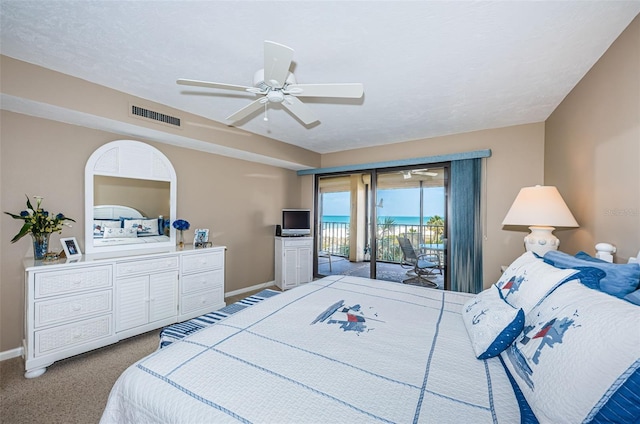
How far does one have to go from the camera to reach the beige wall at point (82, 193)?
2.34m

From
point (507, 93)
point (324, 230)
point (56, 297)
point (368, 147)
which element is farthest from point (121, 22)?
point (324, 230)

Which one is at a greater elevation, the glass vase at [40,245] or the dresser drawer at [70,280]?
the glass vase at [40,245]

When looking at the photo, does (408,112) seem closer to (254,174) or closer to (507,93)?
(507,93)

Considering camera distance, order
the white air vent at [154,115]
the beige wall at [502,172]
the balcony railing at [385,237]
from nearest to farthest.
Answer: the white air vent at [154,115] < the beige wall at [502,172] < the balcony railing at [385,237]

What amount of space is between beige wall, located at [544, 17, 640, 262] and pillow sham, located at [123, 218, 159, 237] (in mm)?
4268

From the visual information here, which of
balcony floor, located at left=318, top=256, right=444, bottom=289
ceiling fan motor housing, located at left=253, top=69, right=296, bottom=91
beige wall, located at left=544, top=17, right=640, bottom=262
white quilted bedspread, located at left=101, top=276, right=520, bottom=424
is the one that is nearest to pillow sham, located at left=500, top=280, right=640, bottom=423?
white quilted bedspread, located at left=101, top=276, right=520, bottom=424

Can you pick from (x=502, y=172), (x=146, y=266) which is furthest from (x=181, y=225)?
(x=502, y=172)

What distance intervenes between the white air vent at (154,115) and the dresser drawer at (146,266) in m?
1.51

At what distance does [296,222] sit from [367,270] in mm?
1571

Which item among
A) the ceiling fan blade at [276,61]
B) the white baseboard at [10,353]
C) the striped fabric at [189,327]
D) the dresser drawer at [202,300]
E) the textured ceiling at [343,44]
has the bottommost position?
the white baseboard at [10,353]

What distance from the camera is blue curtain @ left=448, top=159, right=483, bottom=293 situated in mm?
3559

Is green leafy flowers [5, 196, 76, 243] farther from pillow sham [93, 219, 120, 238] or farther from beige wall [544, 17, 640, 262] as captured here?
beige wall [544, 17, 640, 262]

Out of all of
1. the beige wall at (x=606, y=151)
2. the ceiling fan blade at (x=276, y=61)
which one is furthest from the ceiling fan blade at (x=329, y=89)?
the beige wall at (x=606, y=151)

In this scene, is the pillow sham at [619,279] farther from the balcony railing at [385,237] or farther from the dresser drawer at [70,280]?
the dresser drawer at [70,280]
